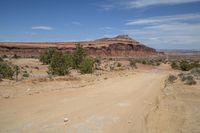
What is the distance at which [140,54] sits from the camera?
506 feet

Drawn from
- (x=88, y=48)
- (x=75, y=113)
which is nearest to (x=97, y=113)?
(x=75, y=113)

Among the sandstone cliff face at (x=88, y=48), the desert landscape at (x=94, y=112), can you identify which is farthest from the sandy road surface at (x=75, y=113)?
the sandstone cliff face at (x=88, y=48)

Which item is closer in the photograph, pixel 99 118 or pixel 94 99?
pixel 99 118

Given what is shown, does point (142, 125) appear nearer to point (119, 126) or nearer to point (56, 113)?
point (119, 126)

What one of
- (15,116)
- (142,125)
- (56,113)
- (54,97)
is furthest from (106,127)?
(54,97)

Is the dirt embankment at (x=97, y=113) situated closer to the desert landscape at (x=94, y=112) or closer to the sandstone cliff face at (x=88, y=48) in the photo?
the desert landscape at (x=94, y=112)

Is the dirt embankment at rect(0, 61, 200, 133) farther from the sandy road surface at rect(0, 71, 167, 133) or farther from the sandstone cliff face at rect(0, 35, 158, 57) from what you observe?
the sandstone cliff face at rect(0, 35, 158, 57)

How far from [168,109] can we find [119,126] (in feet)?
13.3

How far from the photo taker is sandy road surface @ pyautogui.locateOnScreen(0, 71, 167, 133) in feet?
36.0

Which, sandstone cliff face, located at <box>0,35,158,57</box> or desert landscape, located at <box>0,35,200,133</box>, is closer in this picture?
desert landscape, located at <box>0,35,200,133</box>

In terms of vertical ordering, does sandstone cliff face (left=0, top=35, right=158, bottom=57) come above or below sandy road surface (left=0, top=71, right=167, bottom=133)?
above

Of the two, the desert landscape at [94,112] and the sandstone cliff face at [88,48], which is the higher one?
the sandstone cliff face at [88,48]

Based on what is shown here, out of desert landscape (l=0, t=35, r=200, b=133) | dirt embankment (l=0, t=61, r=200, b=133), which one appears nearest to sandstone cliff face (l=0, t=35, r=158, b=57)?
desert landscape (l=0, t=35, r=200, b=133)

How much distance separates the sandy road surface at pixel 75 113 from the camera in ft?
36.0
